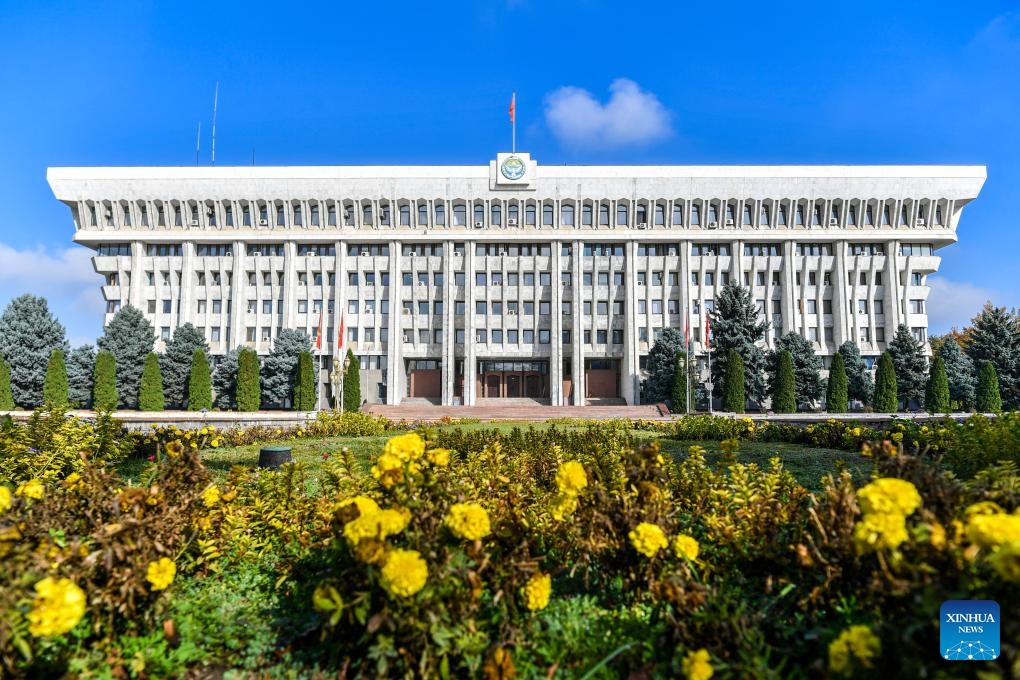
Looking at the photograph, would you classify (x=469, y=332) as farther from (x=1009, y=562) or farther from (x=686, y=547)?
(x=1009, y=562)

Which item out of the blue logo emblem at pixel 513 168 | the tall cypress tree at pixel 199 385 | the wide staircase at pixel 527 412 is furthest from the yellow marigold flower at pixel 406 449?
the blue logo emblem at pixel 513 168

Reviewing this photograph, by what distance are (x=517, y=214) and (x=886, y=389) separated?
91.5ft

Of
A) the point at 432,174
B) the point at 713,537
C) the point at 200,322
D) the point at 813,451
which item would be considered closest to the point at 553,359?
the point at 432,174

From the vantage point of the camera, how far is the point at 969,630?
2.25 meters

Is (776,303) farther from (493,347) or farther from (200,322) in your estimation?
(200,322)

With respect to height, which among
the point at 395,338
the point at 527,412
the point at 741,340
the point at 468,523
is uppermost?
the point at 395,338

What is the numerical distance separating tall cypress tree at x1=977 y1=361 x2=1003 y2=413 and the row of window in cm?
1416

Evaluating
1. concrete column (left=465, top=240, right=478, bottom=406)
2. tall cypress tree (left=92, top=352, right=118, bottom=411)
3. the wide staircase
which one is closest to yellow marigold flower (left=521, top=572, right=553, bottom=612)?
the wide staircase

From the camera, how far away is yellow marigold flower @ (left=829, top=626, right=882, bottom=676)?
224 centimetres

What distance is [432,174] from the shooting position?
141ft

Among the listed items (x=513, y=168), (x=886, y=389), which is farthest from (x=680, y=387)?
(x=513, y=168)

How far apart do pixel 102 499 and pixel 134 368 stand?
1559 inches

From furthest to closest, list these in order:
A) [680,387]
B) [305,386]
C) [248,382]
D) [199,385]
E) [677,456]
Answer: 1. [248,382]
2. [305,386]
3. [199,385]
4. [680,387]
5. [677,456]

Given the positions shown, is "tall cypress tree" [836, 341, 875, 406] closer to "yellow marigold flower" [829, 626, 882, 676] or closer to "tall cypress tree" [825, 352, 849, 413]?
"tall cypress tree" [825, 352, 849, 413]
